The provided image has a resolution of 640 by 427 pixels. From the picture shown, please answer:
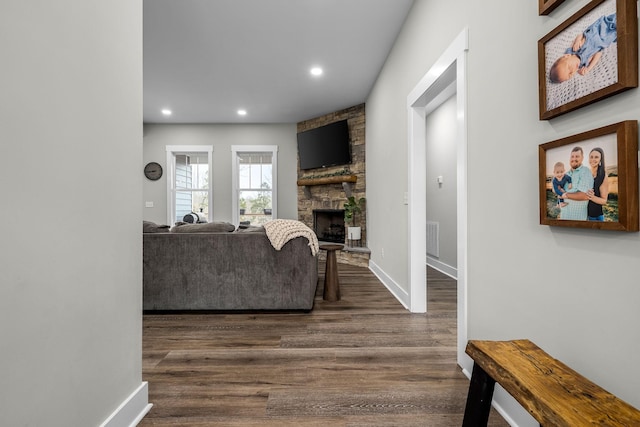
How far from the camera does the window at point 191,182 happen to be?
662 cm

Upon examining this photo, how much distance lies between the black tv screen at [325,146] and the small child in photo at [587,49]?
177 inches

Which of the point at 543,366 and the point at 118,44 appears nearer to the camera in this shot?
the point at 543,366

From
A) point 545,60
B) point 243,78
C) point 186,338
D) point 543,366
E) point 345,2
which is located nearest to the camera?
point 543,366

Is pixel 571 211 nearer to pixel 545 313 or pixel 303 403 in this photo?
pixel 545 313

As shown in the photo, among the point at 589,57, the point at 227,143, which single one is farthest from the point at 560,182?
the point at 227,143

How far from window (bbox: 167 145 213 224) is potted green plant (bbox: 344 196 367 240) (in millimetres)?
2999

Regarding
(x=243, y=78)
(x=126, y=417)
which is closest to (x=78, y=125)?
(x=126, y=417)

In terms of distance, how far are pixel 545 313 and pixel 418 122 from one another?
201 cm

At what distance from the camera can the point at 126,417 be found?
1351mm

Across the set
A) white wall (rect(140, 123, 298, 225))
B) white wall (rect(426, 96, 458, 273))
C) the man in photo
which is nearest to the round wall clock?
white wall (rect(140, 123, 298, 225))

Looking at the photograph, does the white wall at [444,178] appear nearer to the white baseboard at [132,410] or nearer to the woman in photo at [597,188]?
the woman in photo at [597,188]

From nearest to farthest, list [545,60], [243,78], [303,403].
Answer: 1. [545,60]
2. [303,403]
3. [243,78]

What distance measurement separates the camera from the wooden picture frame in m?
1.11

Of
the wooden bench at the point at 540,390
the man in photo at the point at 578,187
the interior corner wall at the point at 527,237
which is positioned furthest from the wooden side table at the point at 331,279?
the man in photo at the point at 578,187
